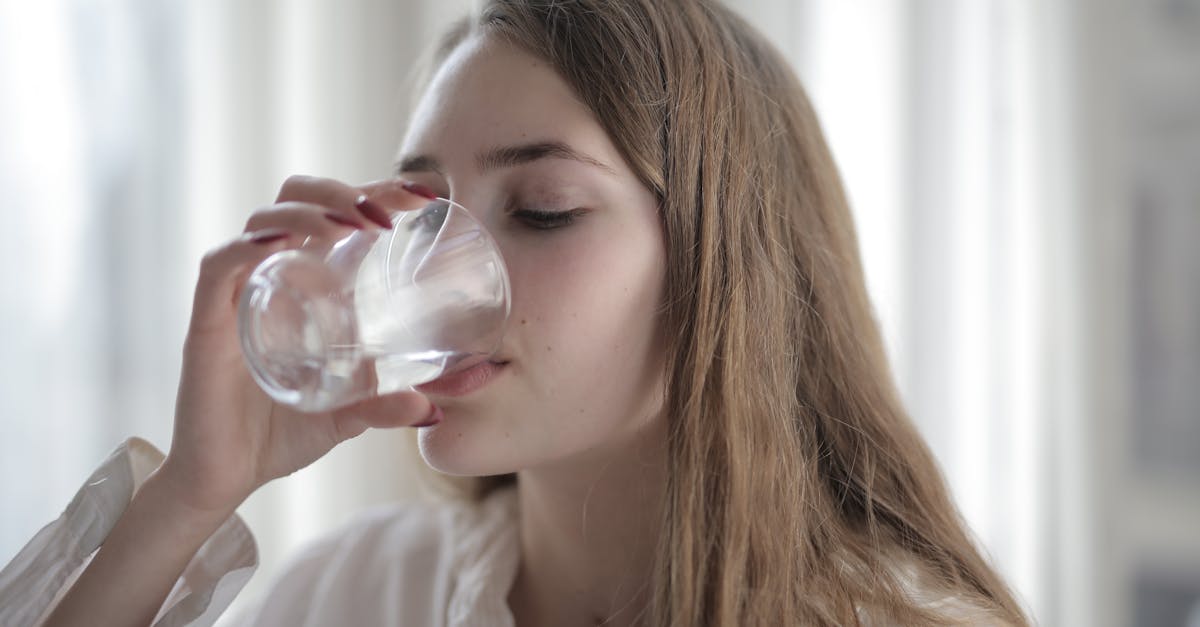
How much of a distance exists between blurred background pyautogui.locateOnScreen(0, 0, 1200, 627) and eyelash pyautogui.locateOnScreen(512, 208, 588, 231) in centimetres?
78

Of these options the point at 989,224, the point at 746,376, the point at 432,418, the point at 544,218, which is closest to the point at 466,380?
the point at 432,418

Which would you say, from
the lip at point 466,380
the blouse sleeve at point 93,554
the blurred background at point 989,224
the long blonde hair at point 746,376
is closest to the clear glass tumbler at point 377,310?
the lip at point 466,380

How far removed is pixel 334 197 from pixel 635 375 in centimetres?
32

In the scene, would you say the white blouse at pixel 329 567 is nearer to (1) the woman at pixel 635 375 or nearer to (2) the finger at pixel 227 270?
(1) the woman at pixel 635 375

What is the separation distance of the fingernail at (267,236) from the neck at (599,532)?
15.3 inches

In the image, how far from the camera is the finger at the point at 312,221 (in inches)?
29.0

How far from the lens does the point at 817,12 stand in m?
1.50

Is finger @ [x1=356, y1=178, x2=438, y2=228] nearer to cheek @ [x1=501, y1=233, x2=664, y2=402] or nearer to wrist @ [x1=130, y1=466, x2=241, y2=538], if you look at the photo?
cheek @ [x1=501, y1=233, x2=664, y2=402]

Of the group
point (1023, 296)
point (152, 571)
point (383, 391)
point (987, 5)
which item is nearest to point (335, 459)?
point (152, 571)

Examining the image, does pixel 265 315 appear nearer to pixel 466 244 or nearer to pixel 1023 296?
pixel 466 244

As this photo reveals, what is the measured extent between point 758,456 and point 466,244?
0.35m

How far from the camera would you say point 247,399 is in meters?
0.87

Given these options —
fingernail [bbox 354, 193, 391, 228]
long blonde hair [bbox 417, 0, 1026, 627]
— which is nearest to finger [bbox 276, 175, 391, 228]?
fingernail [bbox 354, 193, 391, 228]

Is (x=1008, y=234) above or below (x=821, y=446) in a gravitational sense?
above
